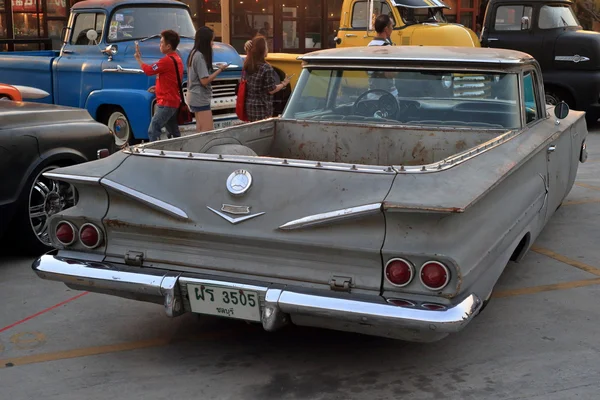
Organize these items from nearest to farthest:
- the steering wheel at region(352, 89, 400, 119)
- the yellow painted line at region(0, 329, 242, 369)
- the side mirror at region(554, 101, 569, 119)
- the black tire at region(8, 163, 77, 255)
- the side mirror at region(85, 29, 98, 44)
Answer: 1. the yellow painted line at region(0, 329, 242, 369)
2. the steering wheel at region(352, 89, 400, 119)
3. the black tire at region(8, 163, 77, 255)
4. the side mirror at region(554, 101, 569, 119)
5. the side mirror at region(85, 29, 98, 44)

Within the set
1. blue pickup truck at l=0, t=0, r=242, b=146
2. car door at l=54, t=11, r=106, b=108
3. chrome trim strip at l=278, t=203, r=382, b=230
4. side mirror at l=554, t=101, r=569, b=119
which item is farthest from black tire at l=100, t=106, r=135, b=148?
chrome trim strip at l=278, t=203, r=382, b=230

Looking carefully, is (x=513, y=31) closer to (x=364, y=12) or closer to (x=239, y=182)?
(x=364, y=12)

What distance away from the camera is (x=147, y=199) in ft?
14.2

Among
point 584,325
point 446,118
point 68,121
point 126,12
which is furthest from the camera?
point 126,12

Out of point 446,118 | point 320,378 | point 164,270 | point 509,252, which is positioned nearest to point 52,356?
point 164,270

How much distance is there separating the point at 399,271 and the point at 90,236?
1.71 m

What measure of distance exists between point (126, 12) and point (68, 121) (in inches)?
198

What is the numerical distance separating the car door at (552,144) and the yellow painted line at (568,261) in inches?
14.0

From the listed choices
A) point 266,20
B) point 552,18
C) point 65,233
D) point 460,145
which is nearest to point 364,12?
point 552,18

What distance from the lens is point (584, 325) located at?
5031 mm

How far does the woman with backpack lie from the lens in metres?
9.45

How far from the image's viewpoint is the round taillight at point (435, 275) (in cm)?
388

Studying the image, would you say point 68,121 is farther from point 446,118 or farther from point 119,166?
point 446,118

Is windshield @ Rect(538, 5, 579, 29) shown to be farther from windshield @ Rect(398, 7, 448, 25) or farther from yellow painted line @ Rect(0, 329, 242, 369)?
yellow painted line @ Rect(0, 329, 242, 369)
